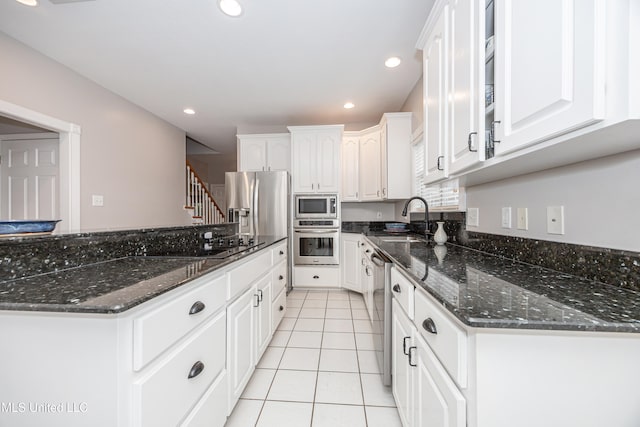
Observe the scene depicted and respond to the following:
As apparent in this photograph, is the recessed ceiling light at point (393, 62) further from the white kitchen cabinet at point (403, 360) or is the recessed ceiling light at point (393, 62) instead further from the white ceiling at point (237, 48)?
the white kitchen cabinet at point (403, 360)

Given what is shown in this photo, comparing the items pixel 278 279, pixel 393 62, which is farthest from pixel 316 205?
pixel 393 62

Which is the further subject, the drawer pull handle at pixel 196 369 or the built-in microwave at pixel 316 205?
the built-in microwave at pixel 316 205

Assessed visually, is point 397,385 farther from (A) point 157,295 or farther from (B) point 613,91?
(B) point 613,91

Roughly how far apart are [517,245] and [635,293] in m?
0.55

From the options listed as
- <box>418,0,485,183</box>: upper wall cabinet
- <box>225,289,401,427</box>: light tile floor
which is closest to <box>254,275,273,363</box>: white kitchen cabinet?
<box>225,289,401,427</box>: light tile floor

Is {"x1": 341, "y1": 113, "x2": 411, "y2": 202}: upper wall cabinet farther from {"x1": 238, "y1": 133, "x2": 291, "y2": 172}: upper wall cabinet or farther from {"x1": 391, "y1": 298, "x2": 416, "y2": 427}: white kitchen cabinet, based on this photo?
{"x1": 391, "y1": 298, "x2": 416, "y2": 427}: white kitchen cabinet

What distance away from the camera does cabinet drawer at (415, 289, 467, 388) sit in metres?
0.68

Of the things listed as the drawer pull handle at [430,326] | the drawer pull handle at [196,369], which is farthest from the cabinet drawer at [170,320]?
the drawer pull handle at [430,326]

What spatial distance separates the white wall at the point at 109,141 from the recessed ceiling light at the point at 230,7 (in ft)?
6.77

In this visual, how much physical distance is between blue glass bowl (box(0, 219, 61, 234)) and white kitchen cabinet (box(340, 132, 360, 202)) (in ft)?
10.3

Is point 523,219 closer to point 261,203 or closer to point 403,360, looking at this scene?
point 403,360

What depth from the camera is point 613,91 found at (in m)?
0.59

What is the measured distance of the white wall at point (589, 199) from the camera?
2.72ft

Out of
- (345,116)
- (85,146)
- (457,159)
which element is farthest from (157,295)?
(345,116)
